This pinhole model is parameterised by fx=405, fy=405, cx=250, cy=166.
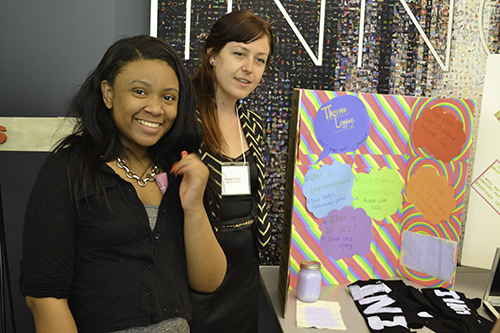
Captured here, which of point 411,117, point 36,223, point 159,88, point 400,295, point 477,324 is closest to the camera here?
point 36,223

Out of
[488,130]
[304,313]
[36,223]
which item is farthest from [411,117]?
[36,223]

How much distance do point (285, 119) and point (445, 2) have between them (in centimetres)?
97

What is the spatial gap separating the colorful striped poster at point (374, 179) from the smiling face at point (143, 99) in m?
0.74

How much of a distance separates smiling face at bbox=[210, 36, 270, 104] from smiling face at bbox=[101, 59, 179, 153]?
0.58 m

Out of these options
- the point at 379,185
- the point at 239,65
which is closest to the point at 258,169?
the point at 239,65

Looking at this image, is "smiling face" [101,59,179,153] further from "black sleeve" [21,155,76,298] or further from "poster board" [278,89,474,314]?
"poster board" [278,89,474,314]

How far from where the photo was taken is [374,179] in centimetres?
164

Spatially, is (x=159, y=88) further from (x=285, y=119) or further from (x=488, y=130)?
(x=488, y=130)

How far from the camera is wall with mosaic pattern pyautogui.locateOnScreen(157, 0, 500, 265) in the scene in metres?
1.92

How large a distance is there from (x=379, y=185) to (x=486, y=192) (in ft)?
1.68

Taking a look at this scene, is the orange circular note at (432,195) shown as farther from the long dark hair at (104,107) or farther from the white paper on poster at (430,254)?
the long dark hair at (104,107)

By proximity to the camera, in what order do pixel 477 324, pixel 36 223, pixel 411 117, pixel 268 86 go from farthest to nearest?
pixel 268 86 → pixel 411 117 → pixel 477 324 → pixel 36 223

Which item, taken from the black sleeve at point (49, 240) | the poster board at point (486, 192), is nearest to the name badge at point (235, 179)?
the black sleeve at point (49, 240)

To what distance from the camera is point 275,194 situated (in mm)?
1968
